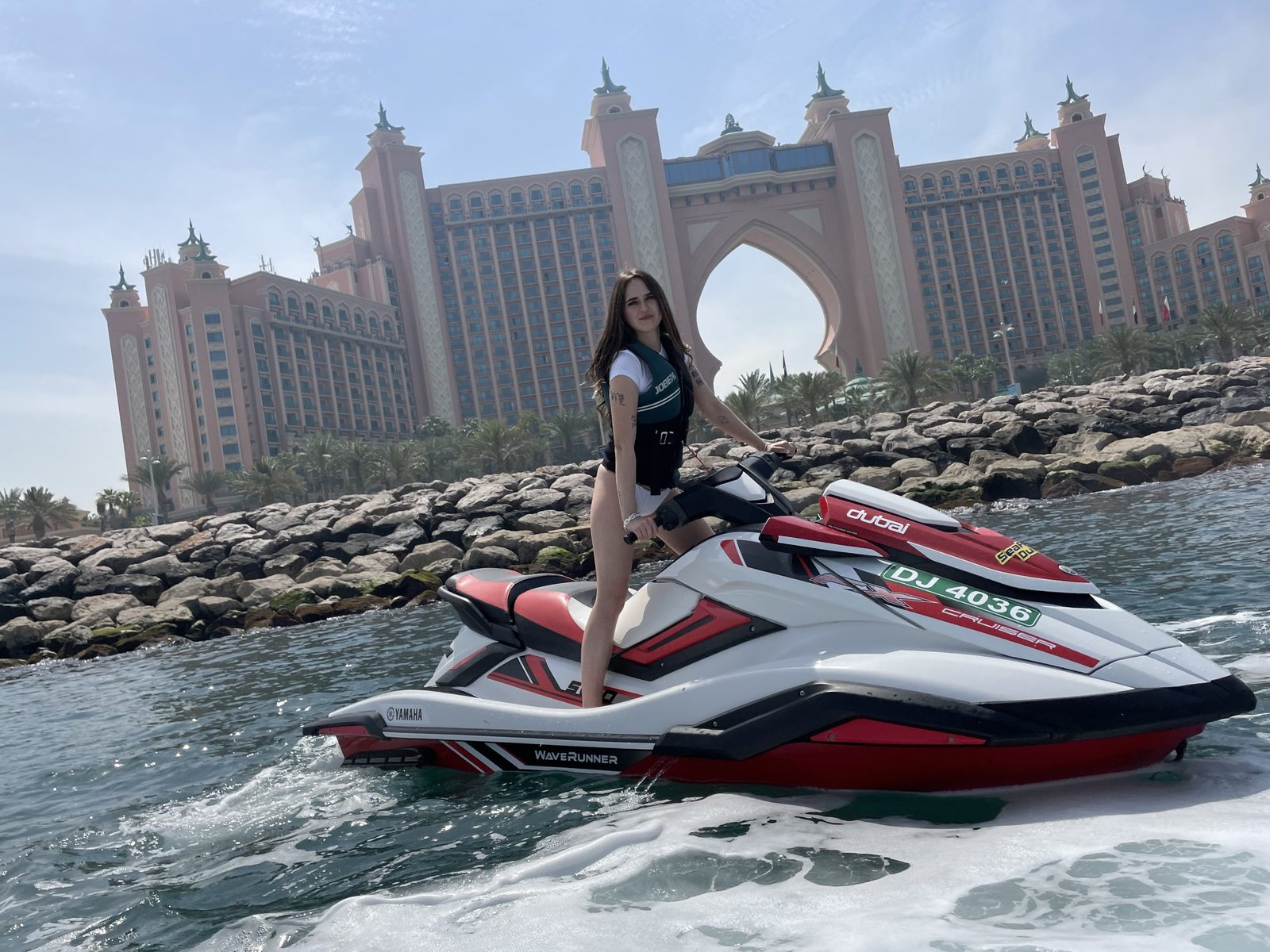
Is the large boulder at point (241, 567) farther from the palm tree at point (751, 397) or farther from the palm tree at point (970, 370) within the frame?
the palm tree at point (970, 370)

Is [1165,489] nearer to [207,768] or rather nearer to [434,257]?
[207,768]

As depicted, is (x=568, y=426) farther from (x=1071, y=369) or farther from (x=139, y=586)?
(x=139, y=586)

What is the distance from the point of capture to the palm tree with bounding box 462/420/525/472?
44.0 meters

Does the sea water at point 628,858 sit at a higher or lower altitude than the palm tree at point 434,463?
lower

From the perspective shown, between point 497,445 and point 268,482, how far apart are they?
40.7 ft

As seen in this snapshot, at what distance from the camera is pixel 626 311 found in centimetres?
335

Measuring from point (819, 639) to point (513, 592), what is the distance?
5.04 feet

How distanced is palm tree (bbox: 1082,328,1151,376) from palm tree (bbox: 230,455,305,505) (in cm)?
4348

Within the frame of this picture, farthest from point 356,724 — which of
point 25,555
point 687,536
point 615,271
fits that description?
point 615,271

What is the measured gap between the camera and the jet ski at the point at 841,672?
8.33 ft

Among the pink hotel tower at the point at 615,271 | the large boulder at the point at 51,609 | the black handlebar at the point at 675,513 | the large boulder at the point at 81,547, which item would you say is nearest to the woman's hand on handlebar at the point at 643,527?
the black handlebar at the point at 675,513

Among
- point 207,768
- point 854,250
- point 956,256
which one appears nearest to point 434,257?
point 854,250

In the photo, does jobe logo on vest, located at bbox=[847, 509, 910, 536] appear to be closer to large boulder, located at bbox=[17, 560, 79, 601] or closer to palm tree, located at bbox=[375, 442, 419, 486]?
large boulder, located at bbox=[17, 560, 79, 601]

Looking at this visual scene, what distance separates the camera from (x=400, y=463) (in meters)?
49.3
